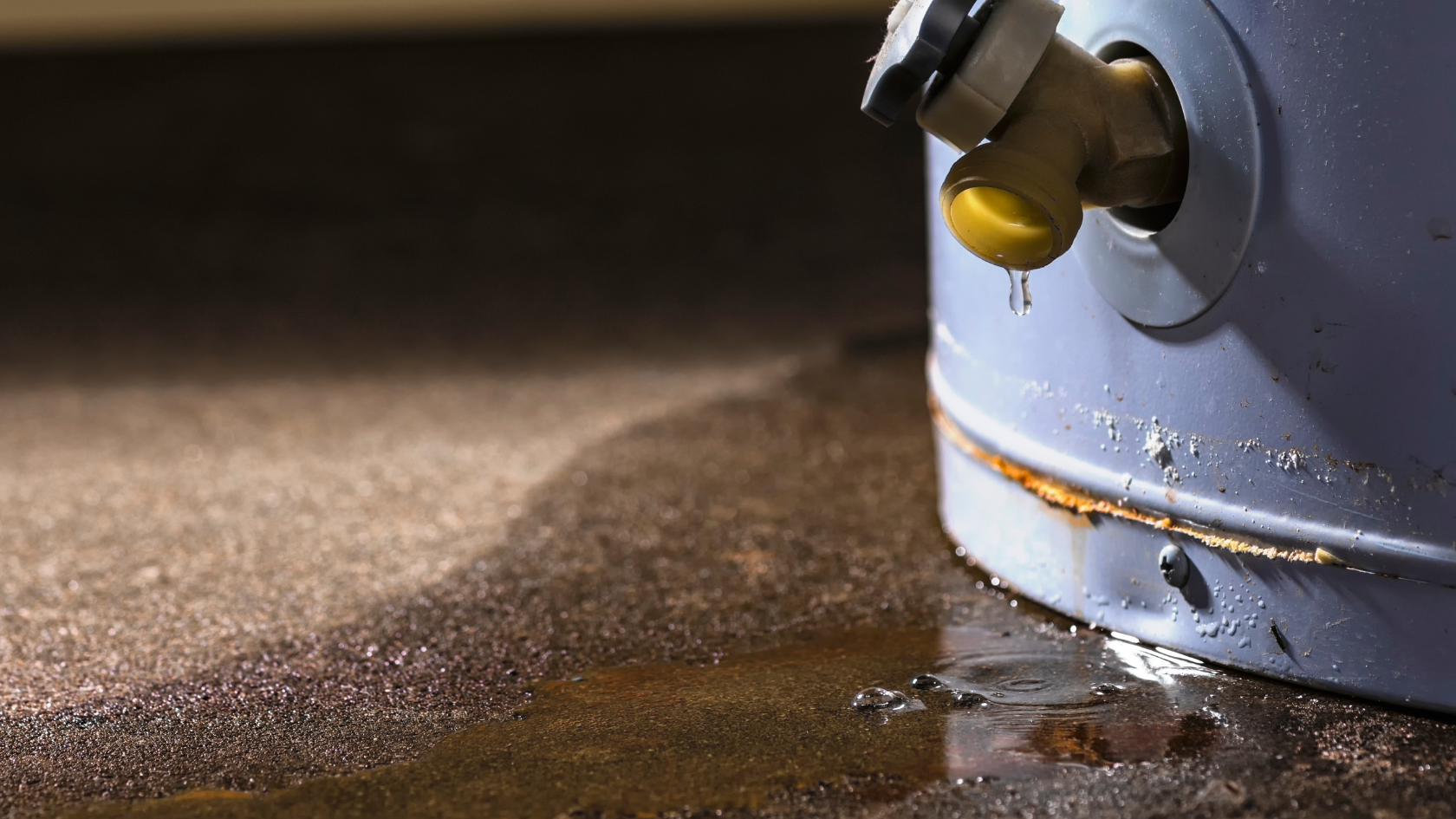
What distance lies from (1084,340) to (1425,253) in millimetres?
378

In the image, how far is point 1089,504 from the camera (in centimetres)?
151

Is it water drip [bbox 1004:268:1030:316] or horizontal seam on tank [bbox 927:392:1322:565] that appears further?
water drip [bbox 1004:268:1030:316]

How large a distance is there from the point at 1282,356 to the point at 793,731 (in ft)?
1.97

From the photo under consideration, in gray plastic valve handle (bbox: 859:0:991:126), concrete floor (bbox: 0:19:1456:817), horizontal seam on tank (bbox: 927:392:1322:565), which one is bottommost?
concrete floor (bbox: 0:19:1456:817)

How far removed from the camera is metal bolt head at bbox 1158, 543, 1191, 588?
1.42m

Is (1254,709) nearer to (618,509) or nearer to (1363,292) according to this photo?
(1363,292)

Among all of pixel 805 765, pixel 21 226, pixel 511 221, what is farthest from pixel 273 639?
pixel 21 226

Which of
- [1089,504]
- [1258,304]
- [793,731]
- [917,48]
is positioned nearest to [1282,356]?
[1258,304]

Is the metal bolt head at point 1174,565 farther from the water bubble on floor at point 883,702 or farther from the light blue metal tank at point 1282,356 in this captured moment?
the water bubble on floor at point 883,702

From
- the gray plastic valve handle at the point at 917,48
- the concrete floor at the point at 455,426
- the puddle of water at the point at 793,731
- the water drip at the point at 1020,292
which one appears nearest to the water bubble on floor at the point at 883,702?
the puddle of water at the point at 793,731

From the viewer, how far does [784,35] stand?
6051 mm

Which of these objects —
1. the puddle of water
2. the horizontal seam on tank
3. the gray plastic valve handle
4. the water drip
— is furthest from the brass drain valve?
the puddle of water

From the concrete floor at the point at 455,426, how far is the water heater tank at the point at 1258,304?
10cm

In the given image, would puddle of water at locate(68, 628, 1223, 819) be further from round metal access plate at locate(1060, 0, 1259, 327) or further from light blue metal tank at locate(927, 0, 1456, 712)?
round metal access plate at locate(1060, 0, 1259, 327)
